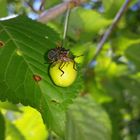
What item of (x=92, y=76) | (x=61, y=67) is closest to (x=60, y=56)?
(x=61, y=67)

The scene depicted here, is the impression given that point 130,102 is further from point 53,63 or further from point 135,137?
point 53,63

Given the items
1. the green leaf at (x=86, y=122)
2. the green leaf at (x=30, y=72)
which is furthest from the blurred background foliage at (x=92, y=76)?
the green leaf at (x=30, y=72)

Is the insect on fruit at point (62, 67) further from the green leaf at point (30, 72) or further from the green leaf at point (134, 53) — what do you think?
the green leaf at point (134, 53)

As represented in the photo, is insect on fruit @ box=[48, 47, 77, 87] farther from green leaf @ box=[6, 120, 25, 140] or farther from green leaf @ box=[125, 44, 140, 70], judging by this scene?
green leaf @ box=[125, 44, 140, 70]

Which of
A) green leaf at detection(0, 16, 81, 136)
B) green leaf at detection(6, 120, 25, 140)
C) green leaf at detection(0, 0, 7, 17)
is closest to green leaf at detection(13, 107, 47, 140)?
green leaf at detection(6, 120, 25, 140)

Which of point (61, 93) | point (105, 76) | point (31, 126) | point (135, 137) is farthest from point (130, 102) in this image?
point (61, 93)

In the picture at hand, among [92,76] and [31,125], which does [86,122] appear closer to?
[31,125]
